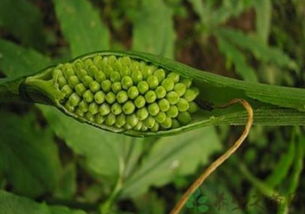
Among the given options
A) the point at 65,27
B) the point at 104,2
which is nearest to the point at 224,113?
the point at 65,27

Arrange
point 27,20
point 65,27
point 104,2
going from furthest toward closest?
point 104,2 < point 27,20 < point 65,27

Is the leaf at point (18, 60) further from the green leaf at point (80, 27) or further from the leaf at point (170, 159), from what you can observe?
the leaf at point (170, 159)

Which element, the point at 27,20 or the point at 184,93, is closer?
the point at 184,93

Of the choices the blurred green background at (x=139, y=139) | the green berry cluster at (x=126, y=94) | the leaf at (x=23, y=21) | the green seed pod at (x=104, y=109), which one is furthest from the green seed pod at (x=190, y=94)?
the leaf at (x=23, y=21)

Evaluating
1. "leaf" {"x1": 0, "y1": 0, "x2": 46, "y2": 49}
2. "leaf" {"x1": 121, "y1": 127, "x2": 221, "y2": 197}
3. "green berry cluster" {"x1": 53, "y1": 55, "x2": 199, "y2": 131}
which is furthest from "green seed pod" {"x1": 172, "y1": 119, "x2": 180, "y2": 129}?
"leaf" {"x1": 0, "y1": 0, "x2": 46, "y2": 49}

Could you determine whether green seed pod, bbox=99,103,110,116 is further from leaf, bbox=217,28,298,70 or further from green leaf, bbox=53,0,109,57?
leaf, bbox=217,28,298,70

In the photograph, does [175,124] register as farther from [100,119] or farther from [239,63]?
[239,63]

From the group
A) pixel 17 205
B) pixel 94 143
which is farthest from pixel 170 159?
pixel 17 205

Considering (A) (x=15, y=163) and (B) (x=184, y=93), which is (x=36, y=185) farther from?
(B) (x=184, y=93)
